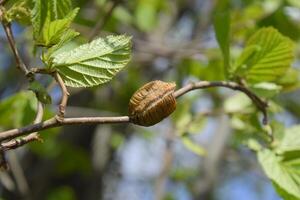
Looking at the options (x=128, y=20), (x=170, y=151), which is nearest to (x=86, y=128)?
(x=128, y=20)

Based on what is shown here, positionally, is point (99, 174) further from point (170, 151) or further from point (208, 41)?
point (208, 41)

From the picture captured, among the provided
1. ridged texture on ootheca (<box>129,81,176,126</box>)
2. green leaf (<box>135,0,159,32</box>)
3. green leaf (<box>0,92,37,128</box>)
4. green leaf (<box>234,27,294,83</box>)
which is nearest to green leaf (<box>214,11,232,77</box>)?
green leaf (<box>234,27,294,83</box>)

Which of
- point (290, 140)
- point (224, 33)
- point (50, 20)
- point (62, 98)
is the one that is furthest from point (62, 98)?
point (290, 140)

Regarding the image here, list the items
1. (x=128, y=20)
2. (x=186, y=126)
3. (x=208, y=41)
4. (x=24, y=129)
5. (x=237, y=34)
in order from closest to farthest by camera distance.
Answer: (x=24, y=129) → (x=186, y=126) → (x=237, y=34) → (x=208, y=41) → (x=128, y=20)

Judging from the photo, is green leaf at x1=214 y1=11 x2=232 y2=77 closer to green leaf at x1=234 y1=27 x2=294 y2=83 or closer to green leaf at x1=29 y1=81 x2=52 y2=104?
green leaf at x1=234 y1=27 x2=294 y2=83

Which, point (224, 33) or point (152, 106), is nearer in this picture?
point (152, 106)

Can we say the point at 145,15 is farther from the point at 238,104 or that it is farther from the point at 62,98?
the point at 62,98
